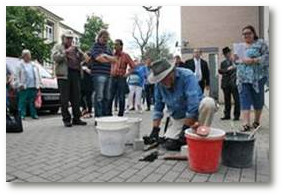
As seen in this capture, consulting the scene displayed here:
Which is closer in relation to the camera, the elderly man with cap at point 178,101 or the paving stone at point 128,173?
the paving stone at point 128,173

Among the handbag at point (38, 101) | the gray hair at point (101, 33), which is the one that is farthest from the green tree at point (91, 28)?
the handbag at point (38, 101)

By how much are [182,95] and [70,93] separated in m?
1.35

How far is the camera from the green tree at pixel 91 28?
6.42 feet

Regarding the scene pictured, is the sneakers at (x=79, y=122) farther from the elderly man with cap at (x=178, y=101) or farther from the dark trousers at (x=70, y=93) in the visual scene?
the elderly man with cap at (x=178, y=101)

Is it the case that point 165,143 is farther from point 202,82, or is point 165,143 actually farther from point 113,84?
point 113,84

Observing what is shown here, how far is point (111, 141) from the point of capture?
2.07m

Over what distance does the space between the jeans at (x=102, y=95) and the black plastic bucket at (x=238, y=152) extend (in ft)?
4.62

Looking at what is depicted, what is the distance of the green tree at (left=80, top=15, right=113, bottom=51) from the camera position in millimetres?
1957

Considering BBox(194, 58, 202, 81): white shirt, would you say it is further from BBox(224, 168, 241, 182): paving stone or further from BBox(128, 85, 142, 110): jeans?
BBox(128, 85, 142, 110): jeans

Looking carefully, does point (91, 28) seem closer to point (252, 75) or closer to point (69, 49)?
point (69, 49)

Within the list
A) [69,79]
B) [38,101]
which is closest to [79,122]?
[69,79]

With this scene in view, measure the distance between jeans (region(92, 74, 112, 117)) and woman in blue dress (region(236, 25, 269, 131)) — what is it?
3.45ft

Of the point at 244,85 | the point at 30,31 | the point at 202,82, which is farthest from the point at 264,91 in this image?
the point at 30,31

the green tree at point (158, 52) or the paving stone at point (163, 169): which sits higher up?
the green tree at point (158, 52)
